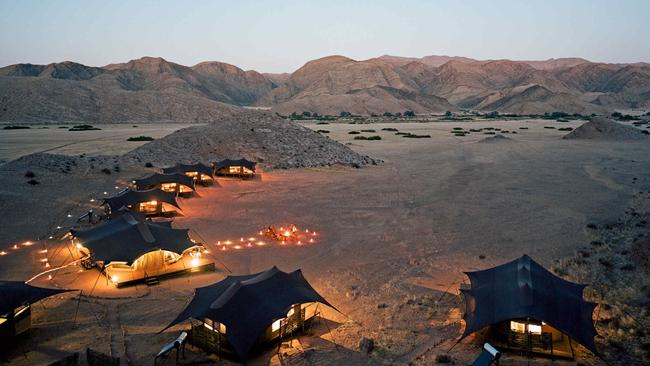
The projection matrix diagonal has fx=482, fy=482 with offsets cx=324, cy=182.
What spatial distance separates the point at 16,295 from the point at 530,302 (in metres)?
13.4

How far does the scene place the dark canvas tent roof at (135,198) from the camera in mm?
24766

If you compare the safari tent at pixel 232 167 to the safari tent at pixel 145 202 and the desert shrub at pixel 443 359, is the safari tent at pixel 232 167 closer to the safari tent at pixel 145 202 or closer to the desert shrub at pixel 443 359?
the safari tent at pixel 145 202

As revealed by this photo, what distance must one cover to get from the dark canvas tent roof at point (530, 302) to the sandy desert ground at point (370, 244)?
0.75 meters

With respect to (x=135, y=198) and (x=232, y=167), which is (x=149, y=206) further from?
(x=232, y=167)

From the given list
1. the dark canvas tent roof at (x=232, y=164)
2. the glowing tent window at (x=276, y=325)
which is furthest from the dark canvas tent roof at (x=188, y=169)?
the glowing tent window at (x=276, y=325)

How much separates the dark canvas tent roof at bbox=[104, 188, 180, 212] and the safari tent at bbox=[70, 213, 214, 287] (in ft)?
18.7

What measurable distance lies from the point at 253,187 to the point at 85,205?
37.4 ft

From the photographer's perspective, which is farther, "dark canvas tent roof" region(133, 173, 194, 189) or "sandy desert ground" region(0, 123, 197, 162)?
"sandy desert ground" region(0, 123, 197, 162)

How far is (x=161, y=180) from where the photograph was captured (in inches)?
1207

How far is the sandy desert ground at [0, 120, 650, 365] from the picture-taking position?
42.5ft

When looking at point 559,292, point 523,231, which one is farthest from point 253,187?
point 559,292

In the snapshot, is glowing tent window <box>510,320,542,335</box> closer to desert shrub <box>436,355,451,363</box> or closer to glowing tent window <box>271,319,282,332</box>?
desert shrub <box>436,355,451,363</box>

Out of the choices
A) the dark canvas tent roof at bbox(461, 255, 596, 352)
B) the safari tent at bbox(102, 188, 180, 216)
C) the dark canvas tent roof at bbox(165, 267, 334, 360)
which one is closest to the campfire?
the safari tent at bbox(102, 188, 180, 216)

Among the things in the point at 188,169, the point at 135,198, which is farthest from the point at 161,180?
the point at 135,198
